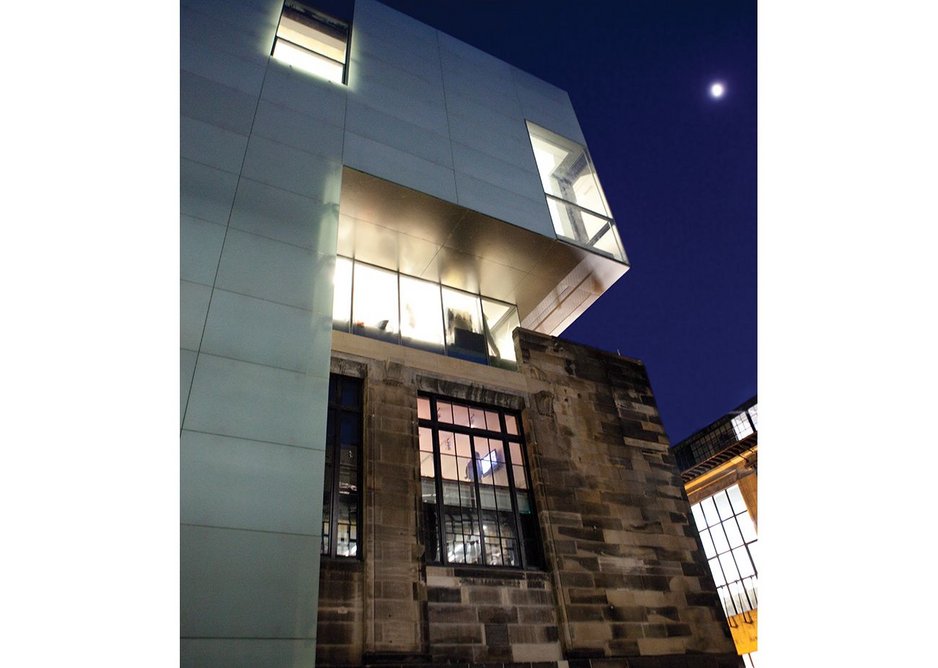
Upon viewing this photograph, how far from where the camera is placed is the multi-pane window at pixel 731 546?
20219 millimetres

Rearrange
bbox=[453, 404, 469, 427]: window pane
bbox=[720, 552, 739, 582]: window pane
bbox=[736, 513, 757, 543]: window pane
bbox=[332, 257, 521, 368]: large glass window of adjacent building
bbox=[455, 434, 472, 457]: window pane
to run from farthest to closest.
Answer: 1. bbox=[720, 552, 739, 582]: window pane
2. bbox=[736, 513, 757, 543]: window pane
3. bbox=[332, 257, 521, 368]: large glass window of adjacent building
4. bbox=[453, 404, 469, 427]: window pane
5. bbox=[455, 434, 472, 457]: window pane

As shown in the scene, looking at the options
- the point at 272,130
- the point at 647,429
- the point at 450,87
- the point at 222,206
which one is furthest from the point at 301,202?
the point at 647,429

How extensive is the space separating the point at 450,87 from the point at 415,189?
4498mm

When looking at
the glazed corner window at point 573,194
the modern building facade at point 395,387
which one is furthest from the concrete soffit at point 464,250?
the glazed corner window at point 573,194

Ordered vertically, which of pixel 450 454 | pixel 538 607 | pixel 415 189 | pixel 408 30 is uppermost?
pixel 408 30

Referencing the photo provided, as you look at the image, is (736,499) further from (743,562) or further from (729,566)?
(729,566)

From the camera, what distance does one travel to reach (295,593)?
501 cm

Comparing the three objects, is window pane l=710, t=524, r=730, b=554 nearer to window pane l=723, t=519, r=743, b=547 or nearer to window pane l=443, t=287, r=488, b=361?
window pane l=723, t=519, r=743, b=547

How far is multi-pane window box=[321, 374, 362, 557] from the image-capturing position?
702 cm

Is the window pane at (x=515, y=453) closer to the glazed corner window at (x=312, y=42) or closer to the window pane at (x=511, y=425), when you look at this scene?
the window pane at (x=511, y=425)

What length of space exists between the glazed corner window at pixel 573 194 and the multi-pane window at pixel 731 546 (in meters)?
12.5

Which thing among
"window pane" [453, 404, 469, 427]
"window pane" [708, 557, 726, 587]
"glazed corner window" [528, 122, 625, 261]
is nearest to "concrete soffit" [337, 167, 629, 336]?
"glazed corner window" [528, 122, 625, 261]
